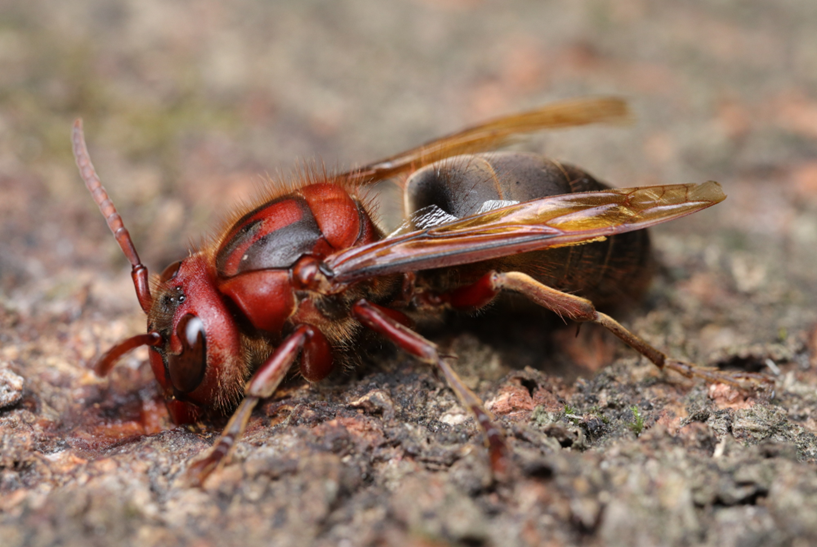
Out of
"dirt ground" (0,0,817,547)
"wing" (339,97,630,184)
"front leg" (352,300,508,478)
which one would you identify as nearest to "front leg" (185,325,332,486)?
"dirt ground" (0,0,817,547)

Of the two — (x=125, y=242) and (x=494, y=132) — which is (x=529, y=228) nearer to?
(x=494, y=132)

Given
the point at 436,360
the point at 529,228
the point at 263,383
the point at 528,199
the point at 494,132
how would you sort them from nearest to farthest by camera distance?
the point at 263,383
the point at 436,360
the point at 529,228
the point at 528,199
the point at 494,132

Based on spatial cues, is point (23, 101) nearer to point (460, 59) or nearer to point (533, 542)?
point (460, 59)

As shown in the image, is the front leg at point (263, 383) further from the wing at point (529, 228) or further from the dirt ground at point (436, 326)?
the wing at point (529, 228)

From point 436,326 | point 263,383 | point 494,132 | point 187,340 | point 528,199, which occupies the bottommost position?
point 436,326

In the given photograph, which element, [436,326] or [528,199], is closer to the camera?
[528,199]

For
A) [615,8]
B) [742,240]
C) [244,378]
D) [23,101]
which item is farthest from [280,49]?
[742,240]

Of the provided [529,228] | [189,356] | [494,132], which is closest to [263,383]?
[189,356]
